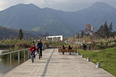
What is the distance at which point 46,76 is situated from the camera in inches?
328

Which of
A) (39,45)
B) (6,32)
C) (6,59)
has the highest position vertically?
(6,32)

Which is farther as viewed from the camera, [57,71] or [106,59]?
[106,59]

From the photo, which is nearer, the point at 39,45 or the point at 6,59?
the point at 39,45

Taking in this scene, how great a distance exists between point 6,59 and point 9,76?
44.6 ft

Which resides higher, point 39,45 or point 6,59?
point 39,45

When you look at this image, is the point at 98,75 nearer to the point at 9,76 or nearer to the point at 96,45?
the point at 9,76

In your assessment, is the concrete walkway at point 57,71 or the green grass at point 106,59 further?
the green grass at point 106,59

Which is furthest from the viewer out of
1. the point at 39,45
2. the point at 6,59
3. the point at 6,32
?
the point at 6,32

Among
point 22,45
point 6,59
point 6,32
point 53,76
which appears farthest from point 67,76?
point 6,32

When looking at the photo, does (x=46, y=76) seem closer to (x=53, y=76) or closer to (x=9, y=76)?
(x=53, y=76)

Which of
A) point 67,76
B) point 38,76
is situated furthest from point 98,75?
point 38,76

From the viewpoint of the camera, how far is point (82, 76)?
838 cm

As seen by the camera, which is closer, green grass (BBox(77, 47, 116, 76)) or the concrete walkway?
the concrete walkway

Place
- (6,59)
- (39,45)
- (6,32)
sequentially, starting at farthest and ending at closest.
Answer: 1. (6,32)
2. (6,59)
3. (39,45)
